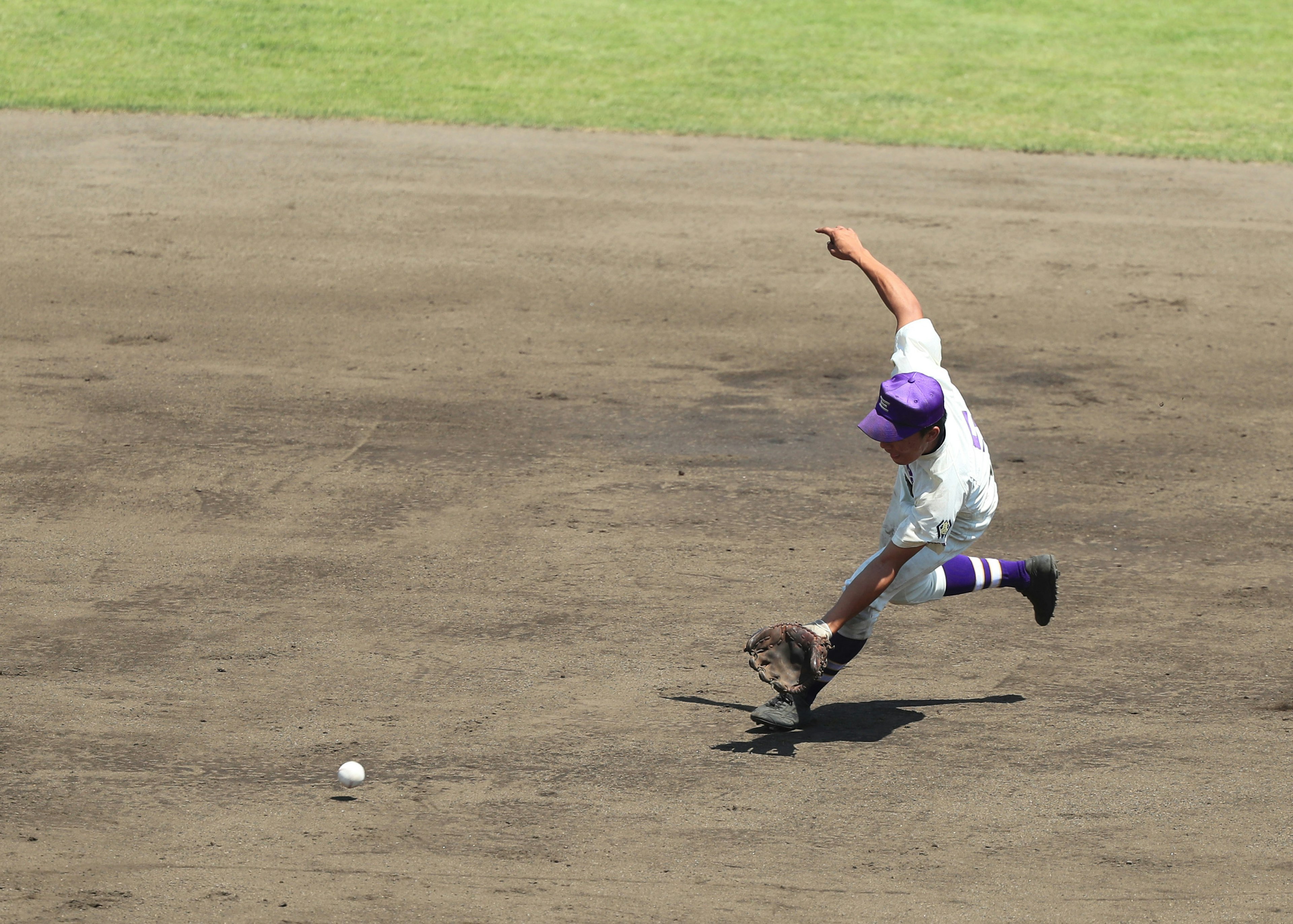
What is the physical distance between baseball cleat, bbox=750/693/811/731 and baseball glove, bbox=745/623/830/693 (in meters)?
0.30

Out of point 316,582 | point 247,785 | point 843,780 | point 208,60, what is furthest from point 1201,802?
point 208,60

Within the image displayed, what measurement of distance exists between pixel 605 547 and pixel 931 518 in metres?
2.48

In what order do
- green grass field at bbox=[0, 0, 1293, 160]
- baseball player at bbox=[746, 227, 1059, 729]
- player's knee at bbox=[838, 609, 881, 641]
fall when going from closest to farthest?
baseball player at bbox=[746, 227, 1059, 729]
player's knee at bbox=[838, 609, 881, 641]
green grass field at bbox=[0, 0, 1293, 160]

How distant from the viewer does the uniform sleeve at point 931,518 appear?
5895mm

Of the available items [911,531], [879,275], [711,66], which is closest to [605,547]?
[879,275]

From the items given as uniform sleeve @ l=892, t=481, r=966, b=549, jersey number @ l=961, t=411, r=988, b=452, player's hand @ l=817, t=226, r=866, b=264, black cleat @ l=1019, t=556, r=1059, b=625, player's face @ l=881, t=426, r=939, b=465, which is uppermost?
player's hand @ l=817, t=226, r=866, b=264

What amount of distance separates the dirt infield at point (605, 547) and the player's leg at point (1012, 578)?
12.4 inches

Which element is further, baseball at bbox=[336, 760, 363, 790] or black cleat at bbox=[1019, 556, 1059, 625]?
black cleat at bbox=[1019, 556, 1059, 625]

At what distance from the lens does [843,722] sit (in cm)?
634

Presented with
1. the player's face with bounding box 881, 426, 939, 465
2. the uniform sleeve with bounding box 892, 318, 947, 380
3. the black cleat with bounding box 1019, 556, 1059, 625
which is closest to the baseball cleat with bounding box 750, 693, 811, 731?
the player's face with bounding box 881, 426, 939, 465

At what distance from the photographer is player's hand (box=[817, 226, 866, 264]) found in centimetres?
672

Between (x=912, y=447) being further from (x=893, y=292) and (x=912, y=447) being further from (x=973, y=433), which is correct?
(x=893, y=292)

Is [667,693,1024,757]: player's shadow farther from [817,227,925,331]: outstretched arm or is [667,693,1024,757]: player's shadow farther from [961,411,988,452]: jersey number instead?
[817,227,925,331]: outstretched arm

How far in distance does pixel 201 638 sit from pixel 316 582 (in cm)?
77
